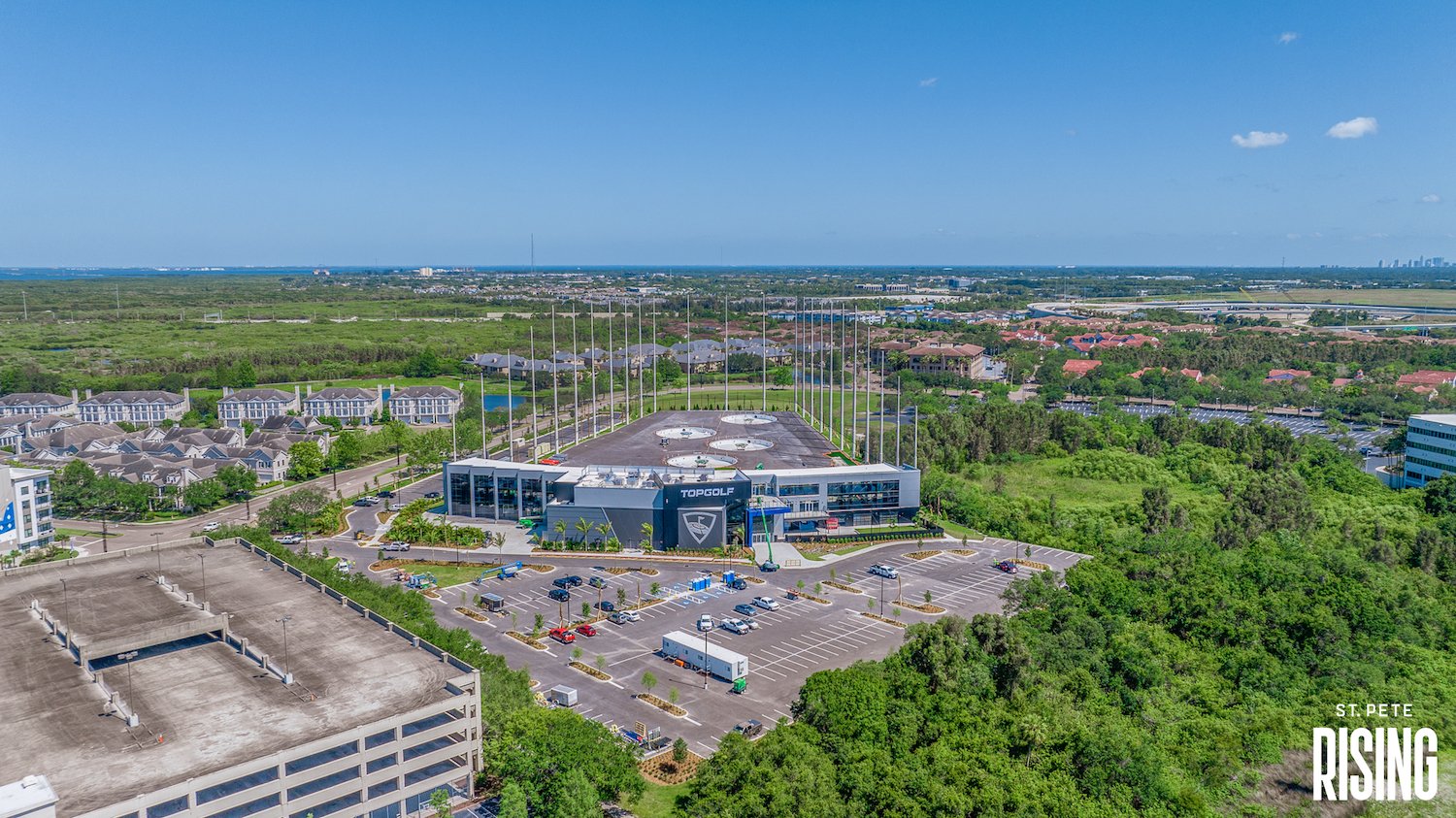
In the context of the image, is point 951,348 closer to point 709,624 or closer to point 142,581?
point 709,624

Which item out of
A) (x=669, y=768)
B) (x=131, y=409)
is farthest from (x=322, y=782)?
(x=131, y=409)

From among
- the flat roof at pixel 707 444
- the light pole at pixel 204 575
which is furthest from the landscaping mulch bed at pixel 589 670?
the flat roof at pixel 707 444

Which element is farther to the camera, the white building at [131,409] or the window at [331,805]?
the white building at [131,409]

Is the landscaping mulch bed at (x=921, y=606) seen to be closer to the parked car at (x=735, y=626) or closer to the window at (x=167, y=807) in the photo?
the parked car at (x=735, y=626)

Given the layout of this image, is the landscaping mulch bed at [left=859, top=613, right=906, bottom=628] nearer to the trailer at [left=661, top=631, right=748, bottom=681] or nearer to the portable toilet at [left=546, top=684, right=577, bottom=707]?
the trailer at [left=661, top=631, right=748, bottom=681]

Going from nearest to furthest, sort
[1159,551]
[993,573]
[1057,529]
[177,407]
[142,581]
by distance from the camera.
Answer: [142,581]
[1159,551]
[993,573]
[1057,529]
[177,407]

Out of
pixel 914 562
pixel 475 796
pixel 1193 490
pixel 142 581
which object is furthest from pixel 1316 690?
pixel 142 581
